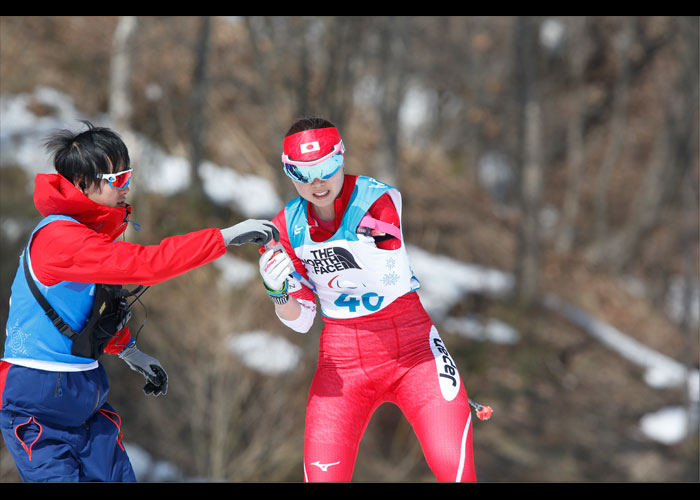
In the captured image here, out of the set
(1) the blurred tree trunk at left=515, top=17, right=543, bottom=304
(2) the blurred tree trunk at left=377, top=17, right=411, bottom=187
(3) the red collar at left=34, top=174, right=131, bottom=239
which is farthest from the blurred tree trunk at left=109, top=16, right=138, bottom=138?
(3) the red collar at left=34, top=174, right=131, bottom=239

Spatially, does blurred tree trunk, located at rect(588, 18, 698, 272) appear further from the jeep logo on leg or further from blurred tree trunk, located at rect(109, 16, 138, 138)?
the jeep logo on leg

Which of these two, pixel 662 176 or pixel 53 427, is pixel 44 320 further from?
pixel 662 176

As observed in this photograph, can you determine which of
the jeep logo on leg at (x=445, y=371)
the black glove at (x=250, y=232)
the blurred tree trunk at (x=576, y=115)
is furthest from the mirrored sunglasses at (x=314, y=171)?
the blurred tree trunk at (x=576, y=115)

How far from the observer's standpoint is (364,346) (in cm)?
348

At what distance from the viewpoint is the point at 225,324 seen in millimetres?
11797

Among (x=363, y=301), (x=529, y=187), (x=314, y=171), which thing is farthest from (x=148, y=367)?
(x=529, y=187)

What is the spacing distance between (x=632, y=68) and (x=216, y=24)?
40.7 ft

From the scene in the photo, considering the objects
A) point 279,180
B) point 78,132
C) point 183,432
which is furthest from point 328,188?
point 183,432

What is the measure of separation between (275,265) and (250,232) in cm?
21

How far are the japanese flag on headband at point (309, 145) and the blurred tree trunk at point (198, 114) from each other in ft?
36.0

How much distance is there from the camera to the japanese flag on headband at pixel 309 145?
3244mm

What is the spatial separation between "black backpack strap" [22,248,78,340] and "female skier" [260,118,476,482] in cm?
78

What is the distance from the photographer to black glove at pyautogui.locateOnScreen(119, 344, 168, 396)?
3396 millimetres

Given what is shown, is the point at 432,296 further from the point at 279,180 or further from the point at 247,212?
the point at 279,180
